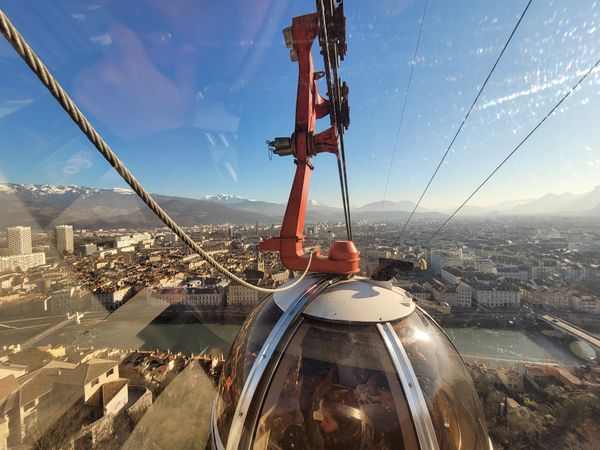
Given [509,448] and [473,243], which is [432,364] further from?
[473,243]

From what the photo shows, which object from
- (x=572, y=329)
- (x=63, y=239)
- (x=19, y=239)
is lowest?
(x=572, y=329)

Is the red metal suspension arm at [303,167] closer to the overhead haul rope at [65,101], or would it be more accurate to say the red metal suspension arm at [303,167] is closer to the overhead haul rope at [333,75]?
the overhead haul rope at [333,75]

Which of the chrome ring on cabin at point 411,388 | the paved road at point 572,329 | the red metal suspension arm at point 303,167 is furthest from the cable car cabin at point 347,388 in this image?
the paved road at point 572,329

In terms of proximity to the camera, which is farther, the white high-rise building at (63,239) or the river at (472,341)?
the river at (472,341)

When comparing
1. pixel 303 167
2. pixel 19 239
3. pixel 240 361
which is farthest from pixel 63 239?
pixel 240 361

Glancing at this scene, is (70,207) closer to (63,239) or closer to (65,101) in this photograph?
(63,239)

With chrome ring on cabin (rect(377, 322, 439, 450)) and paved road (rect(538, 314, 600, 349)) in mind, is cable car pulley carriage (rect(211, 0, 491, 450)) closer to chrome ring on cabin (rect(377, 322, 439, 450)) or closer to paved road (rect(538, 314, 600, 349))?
chrome ring on cabin (rect(377, 322, 439, 450))
